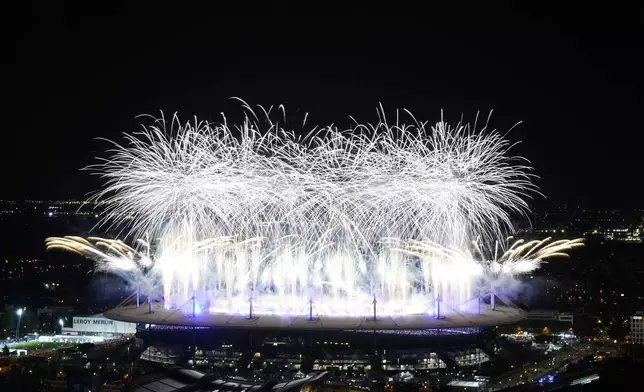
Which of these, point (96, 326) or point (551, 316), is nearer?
point (96, 326)

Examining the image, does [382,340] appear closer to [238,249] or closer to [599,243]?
[238,249]

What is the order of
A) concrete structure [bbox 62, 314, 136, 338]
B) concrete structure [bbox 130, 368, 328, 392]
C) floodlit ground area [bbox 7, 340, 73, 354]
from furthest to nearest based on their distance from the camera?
concrete structure [bbox 62, 314, 136, 338] → floodlit ground area [bbox 7, 340, 73, 354] → concrete structure [bbox 130, 368, 328, 392]

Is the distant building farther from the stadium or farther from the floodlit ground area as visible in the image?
the floodlit ground area

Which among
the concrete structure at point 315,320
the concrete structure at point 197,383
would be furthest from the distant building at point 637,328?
the concrete structure at point 197,383

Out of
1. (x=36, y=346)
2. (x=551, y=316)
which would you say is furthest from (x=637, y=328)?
(x=36, y=346)

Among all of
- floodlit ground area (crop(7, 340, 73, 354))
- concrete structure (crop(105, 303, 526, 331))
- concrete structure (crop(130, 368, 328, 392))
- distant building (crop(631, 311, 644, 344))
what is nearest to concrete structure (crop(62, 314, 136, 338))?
floodlit ground area (crop(7, 340, 73, 354))

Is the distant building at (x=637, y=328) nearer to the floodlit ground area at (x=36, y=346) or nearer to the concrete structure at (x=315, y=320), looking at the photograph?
the concrete structure at (x=315, y=320)

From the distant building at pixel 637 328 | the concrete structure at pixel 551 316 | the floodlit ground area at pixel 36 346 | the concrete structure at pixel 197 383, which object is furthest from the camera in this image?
the concrete structure at pixel 551 316

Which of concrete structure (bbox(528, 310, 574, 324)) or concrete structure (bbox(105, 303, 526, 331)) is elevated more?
concrete structure (bbox(105, 303, 526, 331))

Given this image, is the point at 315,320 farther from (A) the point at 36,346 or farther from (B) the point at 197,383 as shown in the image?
(A) the point at 36,346

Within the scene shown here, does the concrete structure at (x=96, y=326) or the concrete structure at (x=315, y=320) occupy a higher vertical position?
the concrete structure at (x=315, y=320)

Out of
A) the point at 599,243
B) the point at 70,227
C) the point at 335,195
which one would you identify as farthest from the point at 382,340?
the point at 70,227
